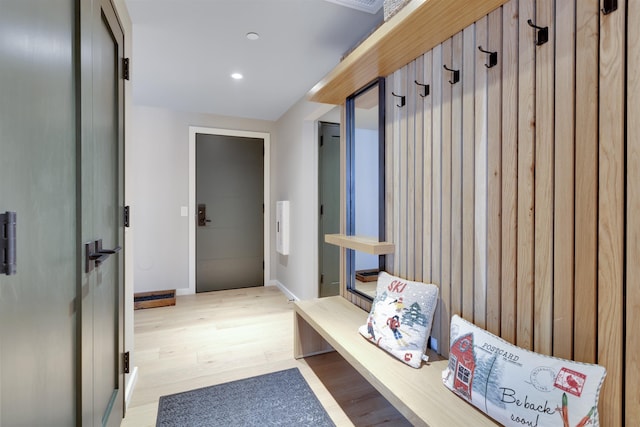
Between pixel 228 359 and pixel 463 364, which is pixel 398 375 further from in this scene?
pixel 228 359

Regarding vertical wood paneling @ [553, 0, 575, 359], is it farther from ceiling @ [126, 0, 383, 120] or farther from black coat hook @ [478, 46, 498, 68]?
ceiling @ [126, 0, 383, 120]

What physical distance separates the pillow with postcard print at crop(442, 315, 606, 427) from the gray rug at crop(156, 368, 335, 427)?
2.82 feet

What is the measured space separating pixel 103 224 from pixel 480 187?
163 cm

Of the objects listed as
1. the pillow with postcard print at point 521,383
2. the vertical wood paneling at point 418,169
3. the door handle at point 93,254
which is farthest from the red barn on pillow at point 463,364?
the door handle at point 93,254

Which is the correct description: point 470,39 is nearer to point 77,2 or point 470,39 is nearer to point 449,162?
point 449,162

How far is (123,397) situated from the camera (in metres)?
1.72

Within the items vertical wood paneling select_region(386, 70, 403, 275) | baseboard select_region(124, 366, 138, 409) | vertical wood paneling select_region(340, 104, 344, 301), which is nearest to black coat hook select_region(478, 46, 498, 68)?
vertical wood paneling select_region(386, 70, 403, 275)

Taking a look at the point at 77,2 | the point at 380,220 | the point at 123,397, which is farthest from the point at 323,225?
the point at 77,2

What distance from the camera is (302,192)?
11.6ft

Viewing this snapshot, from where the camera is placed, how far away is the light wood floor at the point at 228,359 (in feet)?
5.91

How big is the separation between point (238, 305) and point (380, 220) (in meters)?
2.26

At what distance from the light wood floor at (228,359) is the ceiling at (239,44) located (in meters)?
1.95

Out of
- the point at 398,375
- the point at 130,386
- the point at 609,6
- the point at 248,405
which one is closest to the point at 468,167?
the point at 609,6

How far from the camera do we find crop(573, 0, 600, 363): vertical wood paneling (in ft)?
3.19
